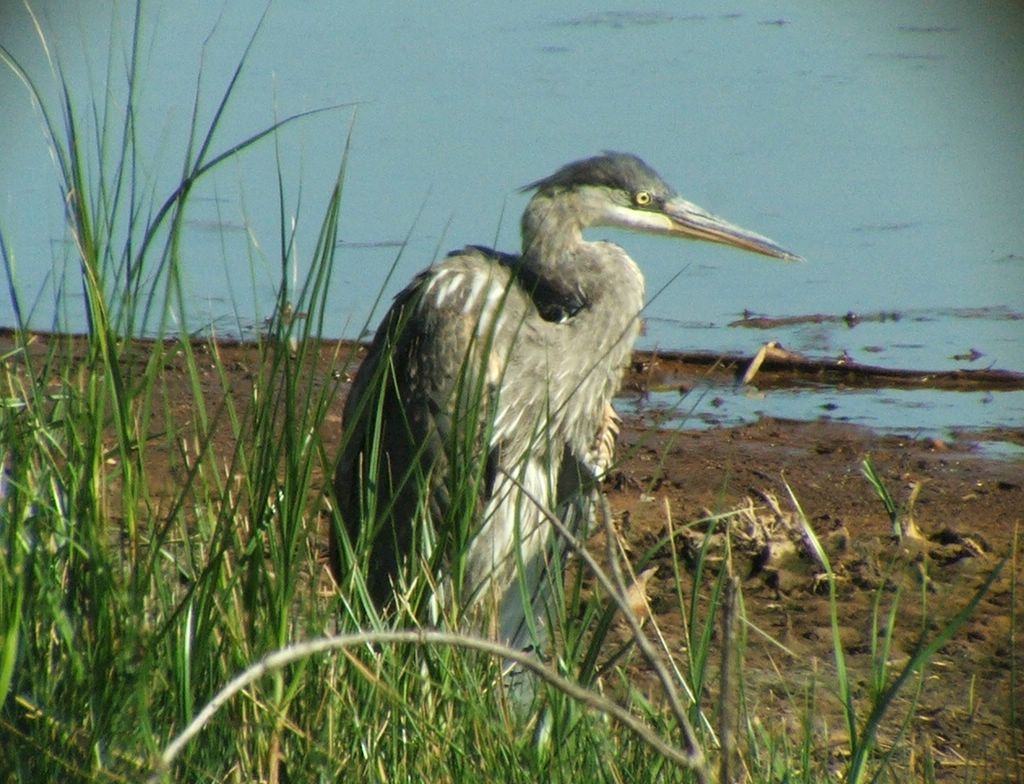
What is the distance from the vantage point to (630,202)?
539 cm

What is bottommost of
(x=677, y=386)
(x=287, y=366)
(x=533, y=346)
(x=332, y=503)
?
(x=677, y=386)

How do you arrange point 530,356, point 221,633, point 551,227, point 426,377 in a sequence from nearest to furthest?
point 221,633, point 426,377, point 530,356, point 551,227

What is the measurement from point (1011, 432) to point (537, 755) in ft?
15.3

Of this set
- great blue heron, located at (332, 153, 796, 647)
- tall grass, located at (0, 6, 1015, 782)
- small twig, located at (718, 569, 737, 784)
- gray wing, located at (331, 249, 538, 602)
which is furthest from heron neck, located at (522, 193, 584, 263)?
small twig, located at (718, 569, 737, 784)

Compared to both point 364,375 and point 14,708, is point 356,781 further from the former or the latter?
point 364,375

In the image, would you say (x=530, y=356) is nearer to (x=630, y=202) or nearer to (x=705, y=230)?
(x=630, y=202)

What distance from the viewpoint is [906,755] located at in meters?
3.79

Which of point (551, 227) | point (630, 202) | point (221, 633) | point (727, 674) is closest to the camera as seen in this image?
point (727, 674)

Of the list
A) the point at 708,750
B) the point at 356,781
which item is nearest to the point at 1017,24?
the point at 708,750

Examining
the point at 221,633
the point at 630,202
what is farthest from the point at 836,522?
the point at 221,633

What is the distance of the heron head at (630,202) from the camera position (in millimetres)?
5258

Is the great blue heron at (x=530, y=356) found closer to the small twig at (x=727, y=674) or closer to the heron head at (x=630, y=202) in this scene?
the heron head at (x=630, y=202)

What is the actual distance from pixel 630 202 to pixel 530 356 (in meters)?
0.88

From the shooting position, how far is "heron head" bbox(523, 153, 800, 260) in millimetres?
5258
